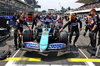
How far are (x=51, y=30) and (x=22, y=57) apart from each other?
79.7 inches

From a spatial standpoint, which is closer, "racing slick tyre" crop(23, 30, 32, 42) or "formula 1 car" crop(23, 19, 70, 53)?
"formula 1 car" crop(23, 19, 70, 53)

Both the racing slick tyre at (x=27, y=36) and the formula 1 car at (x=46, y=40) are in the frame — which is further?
the racing slick tyre at (x=27, y=36)

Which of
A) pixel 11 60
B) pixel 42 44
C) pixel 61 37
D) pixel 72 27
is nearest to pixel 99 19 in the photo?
pixel 72 27

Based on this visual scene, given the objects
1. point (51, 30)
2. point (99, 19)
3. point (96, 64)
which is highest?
point (99, 19)

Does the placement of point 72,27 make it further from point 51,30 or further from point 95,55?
point 95,55

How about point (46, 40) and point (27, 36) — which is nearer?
point (46, 40)

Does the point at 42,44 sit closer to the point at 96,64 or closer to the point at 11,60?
the point at 11,60

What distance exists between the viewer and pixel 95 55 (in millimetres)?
4559

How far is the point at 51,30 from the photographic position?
5848mm

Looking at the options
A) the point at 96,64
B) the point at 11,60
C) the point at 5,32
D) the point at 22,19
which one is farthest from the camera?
the point at 5,32

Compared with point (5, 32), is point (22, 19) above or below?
above

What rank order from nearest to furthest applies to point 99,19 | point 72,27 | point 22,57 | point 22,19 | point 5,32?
point 22,57, point 99,19, point 22,19, point 72,27, point 5,32

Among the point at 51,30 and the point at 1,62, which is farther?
the point at 51,30

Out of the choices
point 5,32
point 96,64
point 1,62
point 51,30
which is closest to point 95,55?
point 96,64
